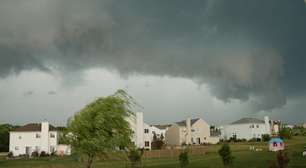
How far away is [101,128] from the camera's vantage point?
22.0 metres

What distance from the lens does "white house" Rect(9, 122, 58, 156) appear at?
85.0 m

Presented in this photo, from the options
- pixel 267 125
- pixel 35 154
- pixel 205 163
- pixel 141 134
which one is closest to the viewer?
pixel 205 163

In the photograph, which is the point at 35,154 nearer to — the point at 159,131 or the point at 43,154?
the point at 43,154

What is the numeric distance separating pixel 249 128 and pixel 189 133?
25.2 metres

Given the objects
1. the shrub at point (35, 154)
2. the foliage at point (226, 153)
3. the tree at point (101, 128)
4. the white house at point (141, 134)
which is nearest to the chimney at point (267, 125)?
the white house at point (141, 134)

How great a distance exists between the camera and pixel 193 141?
Result: 4264 inches

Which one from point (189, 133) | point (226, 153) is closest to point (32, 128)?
point (189, 133)

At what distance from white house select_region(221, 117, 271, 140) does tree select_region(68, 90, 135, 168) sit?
102688 mm

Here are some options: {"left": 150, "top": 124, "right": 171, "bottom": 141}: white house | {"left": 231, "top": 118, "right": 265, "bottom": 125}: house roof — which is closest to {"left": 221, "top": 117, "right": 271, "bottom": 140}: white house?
{"left": 231, "top": 118, "right": 265, "bottom": 125}: house roof

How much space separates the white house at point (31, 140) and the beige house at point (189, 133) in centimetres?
3571

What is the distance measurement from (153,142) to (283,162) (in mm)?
73023

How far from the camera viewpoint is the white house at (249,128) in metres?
121

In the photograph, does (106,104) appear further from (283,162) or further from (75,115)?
(283,162)

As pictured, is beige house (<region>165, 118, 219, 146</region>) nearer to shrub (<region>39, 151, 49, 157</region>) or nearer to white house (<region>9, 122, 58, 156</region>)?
white house (<region>9, 122, 58, 156</region>)
